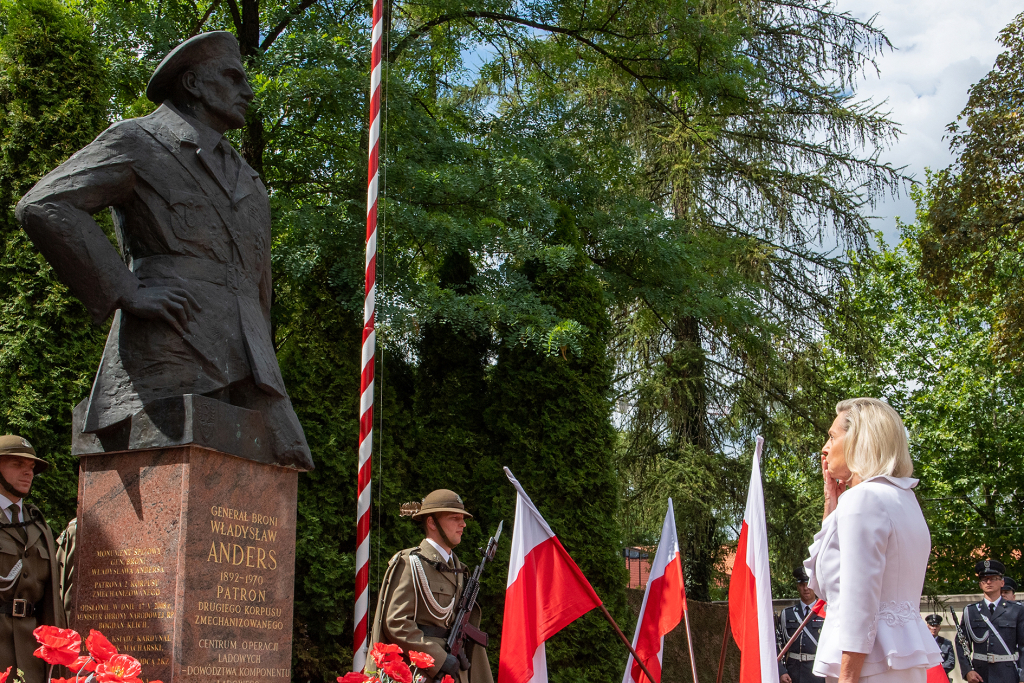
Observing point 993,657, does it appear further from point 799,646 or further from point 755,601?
point 755,601

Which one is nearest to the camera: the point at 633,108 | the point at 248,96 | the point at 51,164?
the point at 248,96

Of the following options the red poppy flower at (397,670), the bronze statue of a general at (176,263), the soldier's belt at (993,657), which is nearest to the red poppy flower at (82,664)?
the red poppy flower at (397,670)

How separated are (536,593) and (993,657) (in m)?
6.89

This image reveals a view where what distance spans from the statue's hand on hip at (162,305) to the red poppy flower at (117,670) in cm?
A: 207

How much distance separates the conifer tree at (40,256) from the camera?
6.97 meters

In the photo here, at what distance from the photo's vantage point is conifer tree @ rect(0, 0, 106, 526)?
697 cm

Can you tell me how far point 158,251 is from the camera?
180 inches

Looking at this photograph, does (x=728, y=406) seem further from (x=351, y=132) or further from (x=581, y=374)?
(x=351, y=132)

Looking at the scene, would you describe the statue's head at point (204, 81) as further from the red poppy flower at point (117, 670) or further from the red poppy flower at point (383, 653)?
the red poppy flower at point (117, 670)

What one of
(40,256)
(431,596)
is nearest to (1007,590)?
(431,596)

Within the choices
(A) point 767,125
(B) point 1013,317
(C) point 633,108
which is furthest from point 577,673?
(A) point 767,125

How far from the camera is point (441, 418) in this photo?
9.77 meters

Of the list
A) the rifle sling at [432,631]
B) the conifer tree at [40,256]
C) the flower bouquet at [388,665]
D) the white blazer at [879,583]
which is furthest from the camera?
the conifer tree at [40,256]

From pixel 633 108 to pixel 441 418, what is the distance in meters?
7.70
